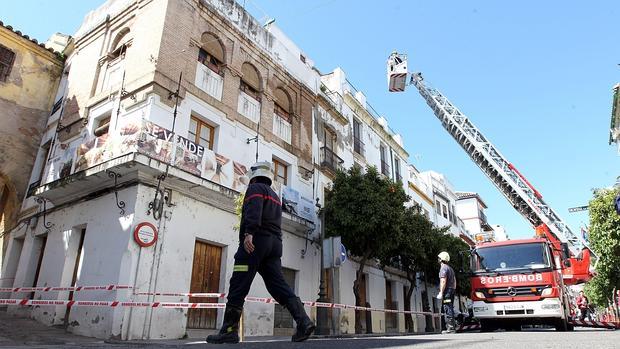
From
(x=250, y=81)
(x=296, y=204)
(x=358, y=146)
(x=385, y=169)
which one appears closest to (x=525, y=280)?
(x=296, y=204)

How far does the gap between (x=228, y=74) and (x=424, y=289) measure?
17.4 meters

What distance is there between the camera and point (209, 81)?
530 inches

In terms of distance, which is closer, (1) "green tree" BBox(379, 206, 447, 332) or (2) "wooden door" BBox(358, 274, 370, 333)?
(1) "green tree" BBox(379, 206, 447, 332)

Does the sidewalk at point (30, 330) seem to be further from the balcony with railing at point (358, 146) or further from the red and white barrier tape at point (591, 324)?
the balcony with railing at point (358, 146)

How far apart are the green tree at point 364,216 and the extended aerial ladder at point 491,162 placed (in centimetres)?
694

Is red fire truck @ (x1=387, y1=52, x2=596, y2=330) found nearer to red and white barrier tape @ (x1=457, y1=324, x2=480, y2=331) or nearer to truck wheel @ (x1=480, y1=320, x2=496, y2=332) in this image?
truck wheel @ (x1=480, y1=320, x2=496, y2=332)

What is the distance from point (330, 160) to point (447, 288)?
9.55 metres

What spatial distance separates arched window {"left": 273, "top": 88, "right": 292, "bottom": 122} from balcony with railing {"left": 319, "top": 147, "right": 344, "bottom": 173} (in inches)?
90.2

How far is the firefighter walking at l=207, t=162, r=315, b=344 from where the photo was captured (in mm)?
4121

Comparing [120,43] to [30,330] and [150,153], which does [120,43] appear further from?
[30,330]

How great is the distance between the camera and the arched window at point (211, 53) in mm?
13688

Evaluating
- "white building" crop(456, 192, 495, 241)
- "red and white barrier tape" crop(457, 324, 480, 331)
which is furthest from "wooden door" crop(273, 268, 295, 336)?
"white building" crop(456, 192, 495, 241)

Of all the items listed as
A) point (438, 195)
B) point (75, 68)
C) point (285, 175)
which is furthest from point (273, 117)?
point (438, 195)

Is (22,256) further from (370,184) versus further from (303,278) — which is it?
(370,184)
